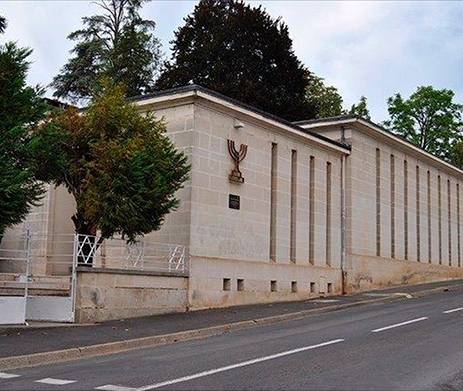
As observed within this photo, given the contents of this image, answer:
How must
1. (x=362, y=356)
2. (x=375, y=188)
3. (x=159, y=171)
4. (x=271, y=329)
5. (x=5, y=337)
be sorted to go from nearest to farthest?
(x=362, y=356) → (x=5, y=337) → (x=271, y=329) → (x=159, y=171) → (x=375, y=188)

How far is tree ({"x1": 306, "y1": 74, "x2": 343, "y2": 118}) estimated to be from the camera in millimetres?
51594

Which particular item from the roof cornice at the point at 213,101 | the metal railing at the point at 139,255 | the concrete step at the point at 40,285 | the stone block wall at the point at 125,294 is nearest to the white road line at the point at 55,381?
the stone block wall at the point at 125,294

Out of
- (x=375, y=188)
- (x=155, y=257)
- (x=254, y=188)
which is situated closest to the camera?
(x=155, y=257)

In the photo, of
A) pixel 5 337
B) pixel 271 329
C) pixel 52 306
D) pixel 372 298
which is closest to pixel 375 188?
pixel 372 298

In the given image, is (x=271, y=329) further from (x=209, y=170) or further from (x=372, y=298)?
(x=372, y=298)

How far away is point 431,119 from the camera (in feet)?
188

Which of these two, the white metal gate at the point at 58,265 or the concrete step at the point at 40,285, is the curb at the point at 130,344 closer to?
the white metal gate at the point at 58,265

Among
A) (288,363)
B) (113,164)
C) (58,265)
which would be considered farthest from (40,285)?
(288,363)

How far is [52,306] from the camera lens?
16.5 meters

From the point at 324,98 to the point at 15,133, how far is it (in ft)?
131

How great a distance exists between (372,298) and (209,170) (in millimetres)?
7277

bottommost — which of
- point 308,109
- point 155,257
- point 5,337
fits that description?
point 5,337

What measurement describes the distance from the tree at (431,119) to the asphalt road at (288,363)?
4229 cm

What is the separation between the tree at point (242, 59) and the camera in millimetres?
40531
